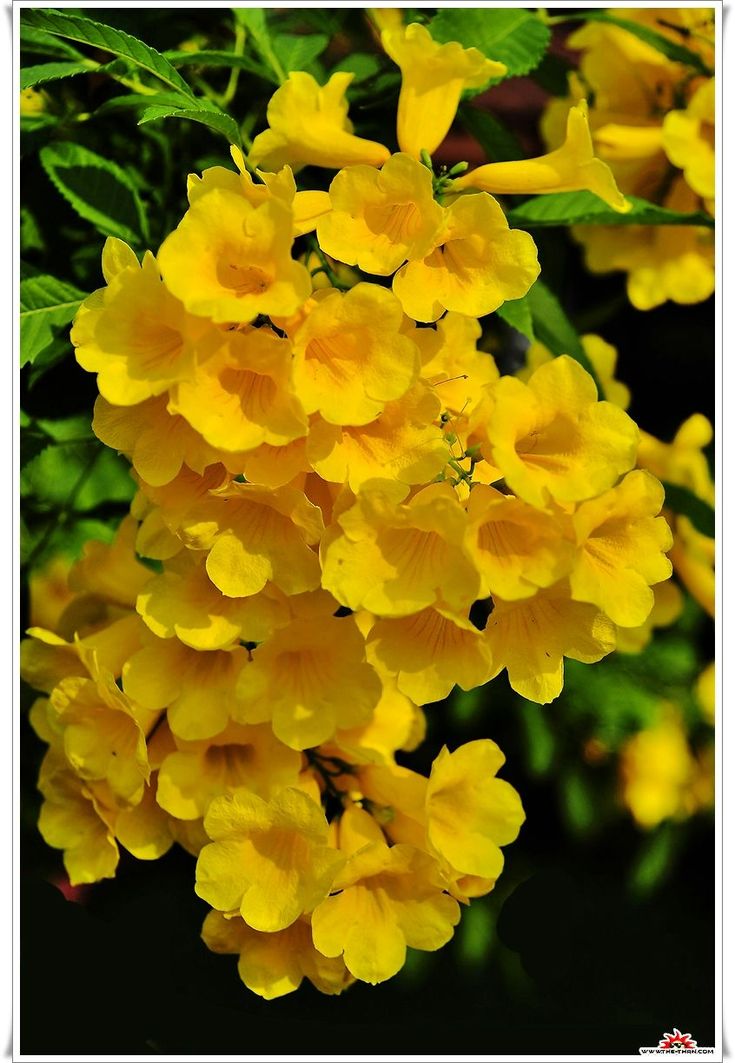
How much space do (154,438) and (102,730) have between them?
0.35m

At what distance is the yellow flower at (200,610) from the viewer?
0.75 meters

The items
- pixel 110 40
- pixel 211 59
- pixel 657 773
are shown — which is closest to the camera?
pixel 110 40

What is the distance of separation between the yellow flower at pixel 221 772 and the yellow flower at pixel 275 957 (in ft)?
0.37

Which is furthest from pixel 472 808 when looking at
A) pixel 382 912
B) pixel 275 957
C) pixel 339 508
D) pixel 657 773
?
pixel 657 773

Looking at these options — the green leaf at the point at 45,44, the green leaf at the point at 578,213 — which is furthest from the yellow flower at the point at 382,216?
the green leaf at the point at 45,44

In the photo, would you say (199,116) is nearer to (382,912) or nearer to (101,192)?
(101,192)

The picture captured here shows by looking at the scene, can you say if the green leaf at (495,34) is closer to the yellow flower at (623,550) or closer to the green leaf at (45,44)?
the green leaf at (45,44)

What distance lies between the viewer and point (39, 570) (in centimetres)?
120

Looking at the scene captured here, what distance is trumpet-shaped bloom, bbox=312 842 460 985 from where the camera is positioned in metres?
0.82

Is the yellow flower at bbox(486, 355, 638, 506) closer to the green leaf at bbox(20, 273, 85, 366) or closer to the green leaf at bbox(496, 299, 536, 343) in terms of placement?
the green leaf at bbox(496, 299, 536, 343)

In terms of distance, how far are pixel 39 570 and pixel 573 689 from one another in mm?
748

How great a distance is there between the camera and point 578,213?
1.00 metres
